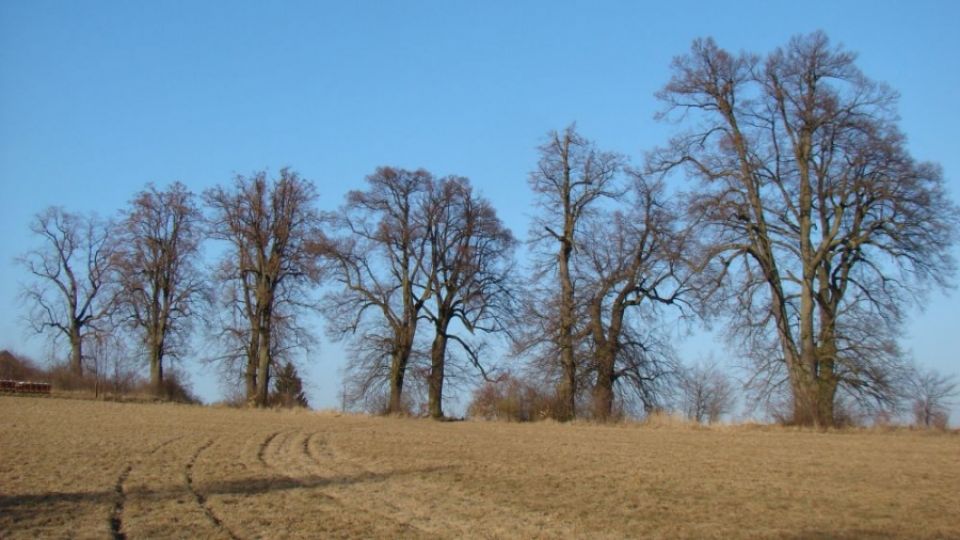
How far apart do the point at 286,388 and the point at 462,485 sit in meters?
31.2

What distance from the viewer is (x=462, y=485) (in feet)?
43.2

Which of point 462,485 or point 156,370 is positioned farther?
point 156,370

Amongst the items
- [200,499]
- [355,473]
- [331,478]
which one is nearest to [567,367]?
[355,473]

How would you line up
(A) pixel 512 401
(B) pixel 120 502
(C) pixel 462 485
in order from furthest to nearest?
(A) pixel 512 401 < (C) pixel 462 485 < (B) pixel 120 502

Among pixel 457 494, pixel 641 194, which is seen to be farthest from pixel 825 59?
pixel 457 494

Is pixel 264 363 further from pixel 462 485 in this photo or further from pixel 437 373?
pixel 462 485

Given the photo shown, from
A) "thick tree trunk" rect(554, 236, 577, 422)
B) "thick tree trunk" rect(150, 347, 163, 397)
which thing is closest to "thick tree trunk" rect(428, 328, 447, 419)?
"thick tree trunk" rect(554, 236, 577, 422)

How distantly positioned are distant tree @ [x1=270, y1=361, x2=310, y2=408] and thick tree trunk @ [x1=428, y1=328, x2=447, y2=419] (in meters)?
8.16

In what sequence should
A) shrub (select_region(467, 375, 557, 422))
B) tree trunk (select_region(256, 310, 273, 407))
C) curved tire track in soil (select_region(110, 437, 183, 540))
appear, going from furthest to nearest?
tree trunk (select_region(256, 310, 273, 407)) → shrub (select_region(467, 375, 557, 422)) → curved tire track in soil (select_region(110, 437, 183, 540))

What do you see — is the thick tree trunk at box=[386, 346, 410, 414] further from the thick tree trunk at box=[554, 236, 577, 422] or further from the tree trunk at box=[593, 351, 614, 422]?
the tree trunk at box=[593, 351, 614, 422]

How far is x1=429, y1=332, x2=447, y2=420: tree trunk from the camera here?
118 feet

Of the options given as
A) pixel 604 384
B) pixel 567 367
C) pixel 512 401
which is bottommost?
pixel 512 401

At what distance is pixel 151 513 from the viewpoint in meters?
10.5

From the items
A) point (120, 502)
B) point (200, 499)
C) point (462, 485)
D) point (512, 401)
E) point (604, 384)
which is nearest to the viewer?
point (120, 502)
